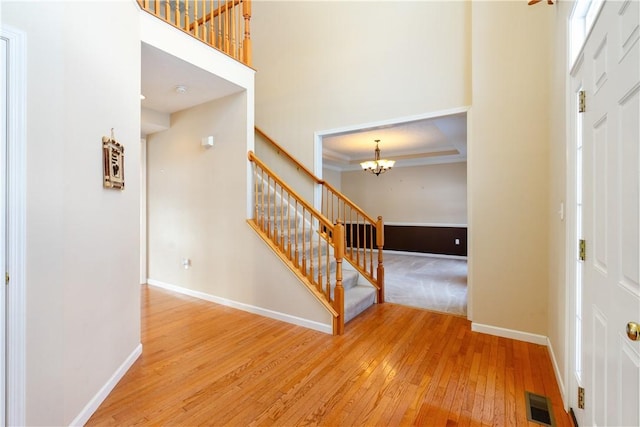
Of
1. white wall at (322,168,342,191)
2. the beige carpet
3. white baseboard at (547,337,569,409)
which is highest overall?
white wall at (322,168,342,191)

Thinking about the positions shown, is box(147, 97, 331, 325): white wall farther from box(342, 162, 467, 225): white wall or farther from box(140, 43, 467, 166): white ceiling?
box(342, 162, 467, 225): white wall

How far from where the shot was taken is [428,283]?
4.80 metres

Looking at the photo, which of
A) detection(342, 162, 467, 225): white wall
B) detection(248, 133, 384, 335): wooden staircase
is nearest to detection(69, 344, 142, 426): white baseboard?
detection(248, 133, 384, 335): wooden staircase

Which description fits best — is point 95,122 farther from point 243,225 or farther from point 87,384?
point 243,225

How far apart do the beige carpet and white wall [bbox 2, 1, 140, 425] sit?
317 cm

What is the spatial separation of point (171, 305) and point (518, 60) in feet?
15.1

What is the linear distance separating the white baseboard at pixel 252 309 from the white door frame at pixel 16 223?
81.3 inches

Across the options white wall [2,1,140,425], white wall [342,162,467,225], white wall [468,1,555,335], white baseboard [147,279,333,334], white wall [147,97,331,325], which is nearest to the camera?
white wall [2,1,140,425]

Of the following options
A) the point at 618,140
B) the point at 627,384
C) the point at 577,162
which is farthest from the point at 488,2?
the point at 627,384

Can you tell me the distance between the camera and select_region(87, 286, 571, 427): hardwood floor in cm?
170

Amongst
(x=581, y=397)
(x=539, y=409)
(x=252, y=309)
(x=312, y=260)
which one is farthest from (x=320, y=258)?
(x=581, y=397)

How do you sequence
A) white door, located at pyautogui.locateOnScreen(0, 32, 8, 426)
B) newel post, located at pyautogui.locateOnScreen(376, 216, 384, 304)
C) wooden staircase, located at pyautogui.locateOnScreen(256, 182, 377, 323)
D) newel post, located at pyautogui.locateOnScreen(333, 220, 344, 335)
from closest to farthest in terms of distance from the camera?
white door, located at pyautogui.locateOnScreen(0, 32, 8, 426) < newel post, located at pyautogui.locateOnScreen(333, 220, 344, 335) < wooden staircase, located at pyautogui.locateOnScreen(256, 182, 377, 323) < newel post, located at pyautogui.locateOnScreen(376, 216, 384, 304)

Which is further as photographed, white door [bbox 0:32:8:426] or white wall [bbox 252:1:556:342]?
white wall [bbox 252:1:556:342]

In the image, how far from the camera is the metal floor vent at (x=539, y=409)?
5.44 feet
